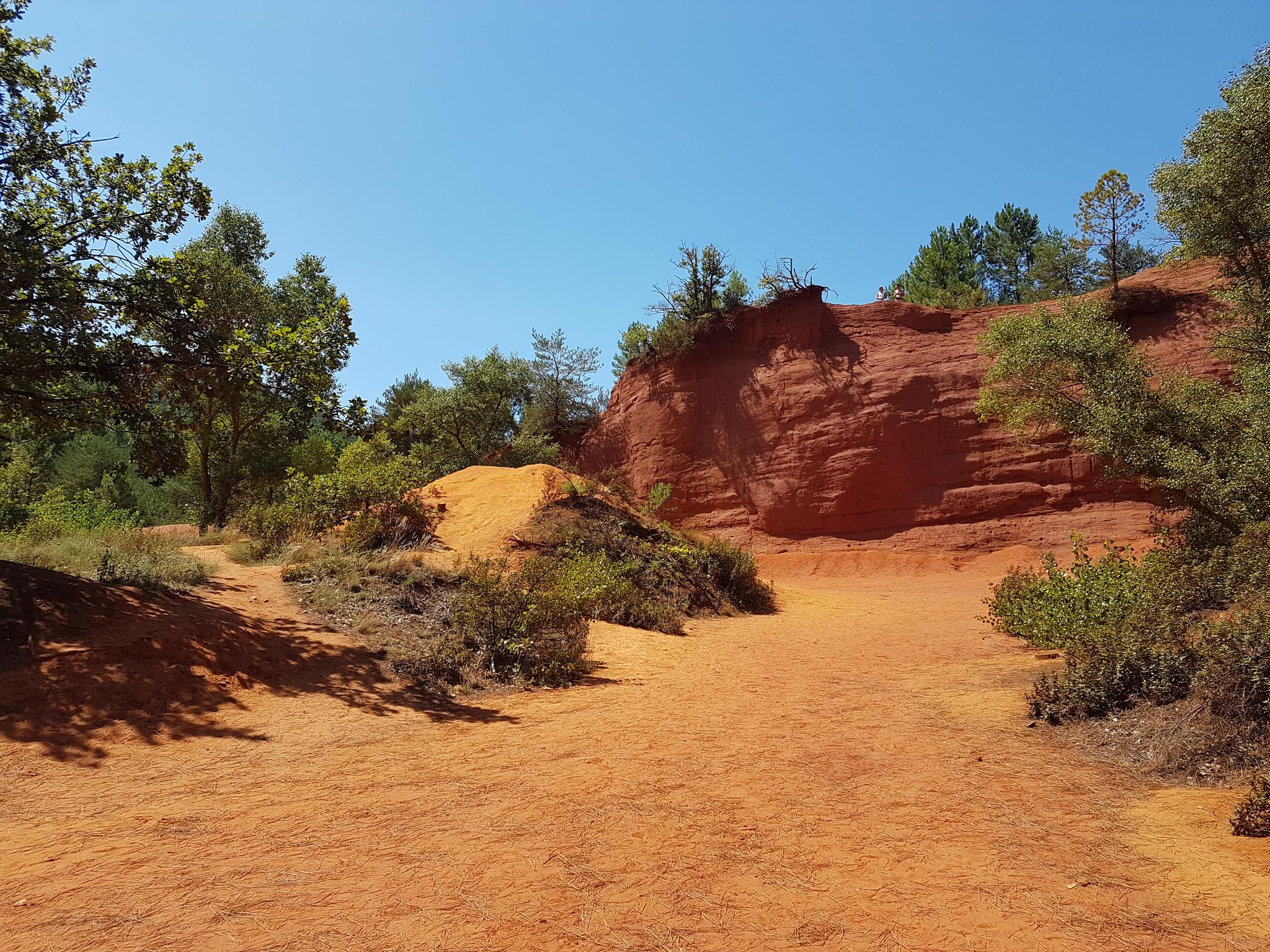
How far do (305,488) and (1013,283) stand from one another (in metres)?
41.6

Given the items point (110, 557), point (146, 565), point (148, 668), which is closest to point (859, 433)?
point (146, 565)

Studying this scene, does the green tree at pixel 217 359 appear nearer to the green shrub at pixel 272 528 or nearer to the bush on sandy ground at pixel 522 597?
the green shrub at pixel 272 528

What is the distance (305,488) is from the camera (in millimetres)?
14680

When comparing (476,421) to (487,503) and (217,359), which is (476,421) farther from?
(217,359)

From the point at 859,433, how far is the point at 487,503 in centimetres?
1486

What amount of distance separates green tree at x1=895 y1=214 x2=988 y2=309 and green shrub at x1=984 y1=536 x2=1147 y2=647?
29.1 meters

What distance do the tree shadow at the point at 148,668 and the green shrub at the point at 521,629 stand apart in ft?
3.97

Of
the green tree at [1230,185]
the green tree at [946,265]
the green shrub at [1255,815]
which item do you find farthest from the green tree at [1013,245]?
the green shrub at [1255,815]

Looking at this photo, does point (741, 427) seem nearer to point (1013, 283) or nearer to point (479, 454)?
point (479, 454)

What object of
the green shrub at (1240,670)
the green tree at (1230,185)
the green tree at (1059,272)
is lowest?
the green shrub at (1240,670)

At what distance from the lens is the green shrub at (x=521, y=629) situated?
885cm

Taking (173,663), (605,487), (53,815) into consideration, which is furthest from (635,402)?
(53,815)

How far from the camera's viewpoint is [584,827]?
4.35 m

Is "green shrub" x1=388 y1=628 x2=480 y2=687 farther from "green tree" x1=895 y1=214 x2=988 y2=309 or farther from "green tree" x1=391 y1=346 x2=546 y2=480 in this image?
"green tree" x1=895 y1=214 x2=988 y2=309
